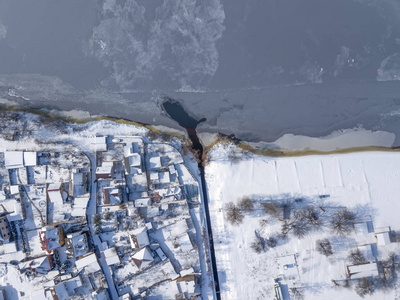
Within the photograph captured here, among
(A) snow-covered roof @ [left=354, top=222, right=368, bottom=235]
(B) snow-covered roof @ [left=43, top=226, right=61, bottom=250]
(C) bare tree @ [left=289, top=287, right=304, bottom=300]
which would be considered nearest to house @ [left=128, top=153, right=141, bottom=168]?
(B) snow-covered roof @ [left=43, top=226, right=61, bottom=250]

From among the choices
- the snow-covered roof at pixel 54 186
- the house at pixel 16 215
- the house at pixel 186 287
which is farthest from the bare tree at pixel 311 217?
the house at pixel 16 215

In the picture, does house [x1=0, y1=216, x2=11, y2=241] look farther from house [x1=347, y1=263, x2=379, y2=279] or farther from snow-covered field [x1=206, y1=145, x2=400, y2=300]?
house [x1=347, y1=263, x2=379, y2=279]

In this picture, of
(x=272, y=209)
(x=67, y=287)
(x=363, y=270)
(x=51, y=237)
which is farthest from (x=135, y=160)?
(x=363, y=270)

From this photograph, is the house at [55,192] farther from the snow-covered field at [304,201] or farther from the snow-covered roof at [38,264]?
the snow-covered field at [304,201]

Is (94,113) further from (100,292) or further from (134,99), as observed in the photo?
(100,292)

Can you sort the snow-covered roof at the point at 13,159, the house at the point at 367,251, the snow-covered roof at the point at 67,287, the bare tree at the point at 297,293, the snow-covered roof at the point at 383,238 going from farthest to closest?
the snow-covered roof at the point at 13,159 < the bare tree at the point at 297,293 < the snow-covered roof at the point at 67,287 < the house at the point at 367,251 < the snow-covered roof at the point at 383,238

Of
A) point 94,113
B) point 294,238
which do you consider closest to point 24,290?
point 94,113
